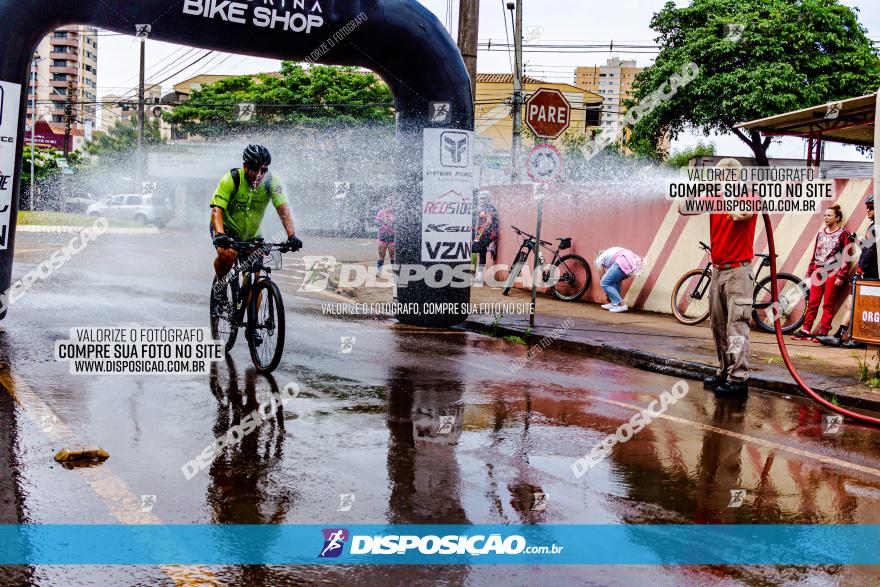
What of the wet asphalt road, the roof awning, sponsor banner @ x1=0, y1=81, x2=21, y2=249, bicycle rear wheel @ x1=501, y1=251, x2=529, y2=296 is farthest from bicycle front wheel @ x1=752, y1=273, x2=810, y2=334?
sponsor banner @ x1=0, y1=81, x2=21, y2=249

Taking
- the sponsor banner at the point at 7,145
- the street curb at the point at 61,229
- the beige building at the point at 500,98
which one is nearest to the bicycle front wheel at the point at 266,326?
the sponsor banner at the point at 7,145

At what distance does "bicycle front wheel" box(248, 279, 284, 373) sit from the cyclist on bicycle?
464 mm

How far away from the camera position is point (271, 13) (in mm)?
9977

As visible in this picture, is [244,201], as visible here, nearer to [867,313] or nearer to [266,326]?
[266,326]

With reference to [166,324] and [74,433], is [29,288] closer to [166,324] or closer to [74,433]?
[166,324]

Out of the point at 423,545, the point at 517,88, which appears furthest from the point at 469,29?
the point at 517,88

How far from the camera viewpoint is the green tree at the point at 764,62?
1523 inches

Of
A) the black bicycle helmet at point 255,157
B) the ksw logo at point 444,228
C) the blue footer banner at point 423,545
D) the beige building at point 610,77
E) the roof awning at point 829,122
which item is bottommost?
the blue footer banner at point 423,545

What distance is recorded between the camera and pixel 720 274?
834cm

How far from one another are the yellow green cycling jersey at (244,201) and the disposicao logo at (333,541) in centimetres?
457

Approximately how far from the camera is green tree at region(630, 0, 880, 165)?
3869cm

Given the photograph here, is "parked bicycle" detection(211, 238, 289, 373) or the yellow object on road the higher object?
"parked bicycle" detection(211, 238, 289, 373)

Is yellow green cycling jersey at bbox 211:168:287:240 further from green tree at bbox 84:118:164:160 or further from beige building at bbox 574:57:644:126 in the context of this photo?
beige building at bbox 574:57:644:126

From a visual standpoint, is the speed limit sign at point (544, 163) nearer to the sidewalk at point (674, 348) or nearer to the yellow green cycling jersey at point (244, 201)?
the sidewalk at point (674, 348)
